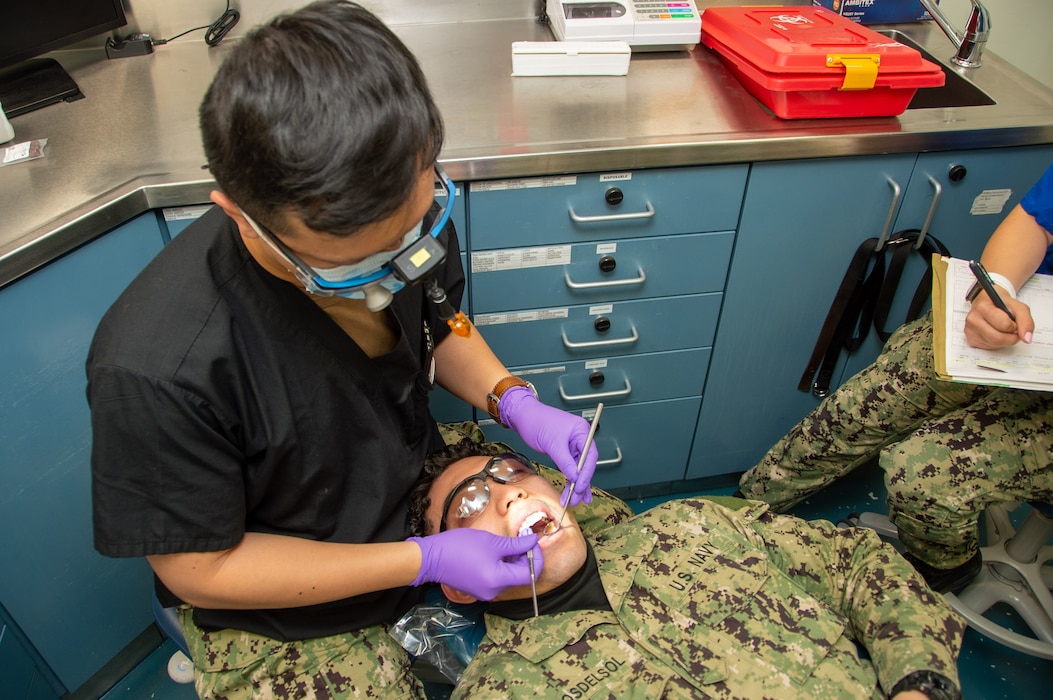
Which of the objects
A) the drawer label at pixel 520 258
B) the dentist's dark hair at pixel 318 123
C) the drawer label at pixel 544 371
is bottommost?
the drawer label at pixel 544 371

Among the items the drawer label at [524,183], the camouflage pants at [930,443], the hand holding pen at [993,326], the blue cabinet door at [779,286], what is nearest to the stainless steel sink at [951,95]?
the blue cabinet door at [779,286]

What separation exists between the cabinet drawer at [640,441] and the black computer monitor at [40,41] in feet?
4.13

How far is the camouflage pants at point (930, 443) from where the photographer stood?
1464 mm

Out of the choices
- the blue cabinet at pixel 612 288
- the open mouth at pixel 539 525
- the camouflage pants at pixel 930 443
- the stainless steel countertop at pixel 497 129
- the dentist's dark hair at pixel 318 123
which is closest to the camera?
the dentist's dark hair at pixel 318 123

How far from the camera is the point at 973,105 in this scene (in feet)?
5.88

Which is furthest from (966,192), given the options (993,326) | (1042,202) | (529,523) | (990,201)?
(529,523)

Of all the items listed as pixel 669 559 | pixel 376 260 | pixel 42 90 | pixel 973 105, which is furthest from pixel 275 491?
pixel 973 105

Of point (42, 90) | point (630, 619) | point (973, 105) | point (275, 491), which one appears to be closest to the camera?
Answer: point (275, 491)

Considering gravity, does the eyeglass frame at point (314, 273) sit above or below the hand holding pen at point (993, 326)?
above

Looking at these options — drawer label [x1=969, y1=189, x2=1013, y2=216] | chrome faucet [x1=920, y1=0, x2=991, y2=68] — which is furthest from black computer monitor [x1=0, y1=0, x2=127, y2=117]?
drawer label [x1=969, y1=189, x2=1013, y2=216]

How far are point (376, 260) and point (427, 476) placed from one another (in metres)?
0.55

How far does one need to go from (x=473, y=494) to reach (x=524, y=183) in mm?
645

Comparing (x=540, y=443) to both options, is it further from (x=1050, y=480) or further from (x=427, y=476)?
(x=1050, y=480)

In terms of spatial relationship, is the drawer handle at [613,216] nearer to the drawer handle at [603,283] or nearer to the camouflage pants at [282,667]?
the drawer handle at [603,283]
